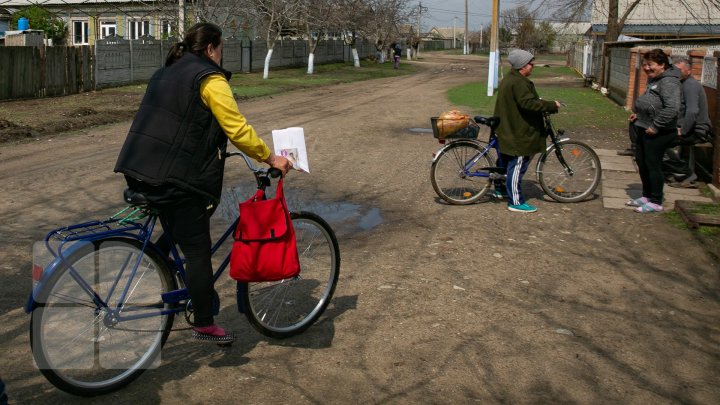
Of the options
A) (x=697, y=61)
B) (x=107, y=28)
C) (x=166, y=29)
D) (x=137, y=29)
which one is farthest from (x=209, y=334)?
(x=107, y=28)

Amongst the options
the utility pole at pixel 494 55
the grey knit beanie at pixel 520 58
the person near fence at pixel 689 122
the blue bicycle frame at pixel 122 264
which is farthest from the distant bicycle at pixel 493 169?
the utility pole at pixel 494 55

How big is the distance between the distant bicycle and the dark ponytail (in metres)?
4.78

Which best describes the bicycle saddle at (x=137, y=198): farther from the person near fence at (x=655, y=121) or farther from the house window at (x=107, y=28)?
the house window at (x=107, y=28)

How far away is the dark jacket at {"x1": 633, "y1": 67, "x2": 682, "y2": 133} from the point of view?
849cm

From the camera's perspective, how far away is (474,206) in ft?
29.6

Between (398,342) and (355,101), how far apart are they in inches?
768

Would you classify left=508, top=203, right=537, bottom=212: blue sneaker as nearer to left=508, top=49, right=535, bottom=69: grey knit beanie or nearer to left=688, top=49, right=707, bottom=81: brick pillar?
left=508, top=49, right=535, bottom=69: grey knit beanie

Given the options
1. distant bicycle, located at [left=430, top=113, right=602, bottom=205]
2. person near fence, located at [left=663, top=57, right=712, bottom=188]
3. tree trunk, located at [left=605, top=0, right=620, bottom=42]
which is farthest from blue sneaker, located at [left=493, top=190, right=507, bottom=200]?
tree trunk, located at [left=605, top=0, right=620, bottom=42]

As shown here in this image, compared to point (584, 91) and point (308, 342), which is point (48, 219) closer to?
point (308, 342)

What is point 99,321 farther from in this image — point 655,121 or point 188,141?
point 655,121

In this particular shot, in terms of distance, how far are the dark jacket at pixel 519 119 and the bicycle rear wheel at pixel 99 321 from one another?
16.5 ft

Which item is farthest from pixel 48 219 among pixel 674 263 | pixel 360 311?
pixel 674 263

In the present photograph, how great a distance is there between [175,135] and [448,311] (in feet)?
7.71

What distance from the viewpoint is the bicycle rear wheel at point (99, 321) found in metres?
3.87
